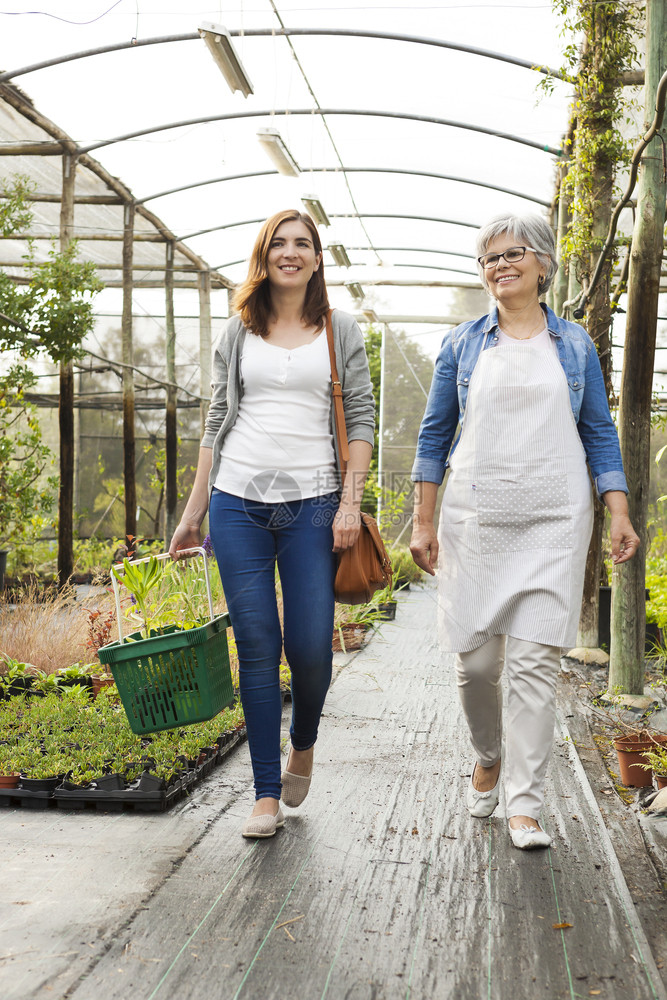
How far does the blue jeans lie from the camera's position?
247 cm

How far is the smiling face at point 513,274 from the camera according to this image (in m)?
2.55

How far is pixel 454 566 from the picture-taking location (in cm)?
261

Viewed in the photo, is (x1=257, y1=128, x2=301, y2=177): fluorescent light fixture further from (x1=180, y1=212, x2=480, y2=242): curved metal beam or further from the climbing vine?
(x1=180, y1=212, x2=480, y2=242): curved metal beam

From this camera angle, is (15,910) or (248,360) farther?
(248,360)

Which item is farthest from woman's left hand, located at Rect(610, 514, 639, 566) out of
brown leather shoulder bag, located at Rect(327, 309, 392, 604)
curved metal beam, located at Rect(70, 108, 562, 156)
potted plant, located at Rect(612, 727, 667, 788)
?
curved metal beam, located at Rect(70, 108, 562, 156)

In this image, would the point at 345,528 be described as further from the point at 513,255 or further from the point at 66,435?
the point at 66,435

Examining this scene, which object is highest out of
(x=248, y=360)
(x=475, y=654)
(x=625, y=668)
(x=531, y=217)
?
(x=531, y=217)

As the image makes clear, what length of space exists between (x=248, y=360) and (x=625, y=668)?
278cm

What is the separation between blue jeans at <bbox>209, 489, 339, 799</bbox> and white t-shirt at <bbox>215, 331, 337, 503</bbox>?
4 centimetres

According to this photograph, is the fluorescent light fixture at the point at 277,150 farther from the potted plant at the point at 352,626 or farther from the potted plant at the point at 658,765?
the potted plant at the point at 658,765

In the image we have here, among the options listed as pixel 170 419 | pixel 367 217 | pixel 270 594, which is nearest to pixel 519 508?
pixel 270 594

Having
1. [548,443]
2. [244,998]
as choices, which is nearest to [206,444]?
[548,443]

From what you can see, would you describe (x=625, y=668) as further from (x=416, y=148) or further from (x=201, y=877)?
(x=416, y=148)

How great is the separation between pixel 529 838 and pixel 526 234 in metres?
1.61
